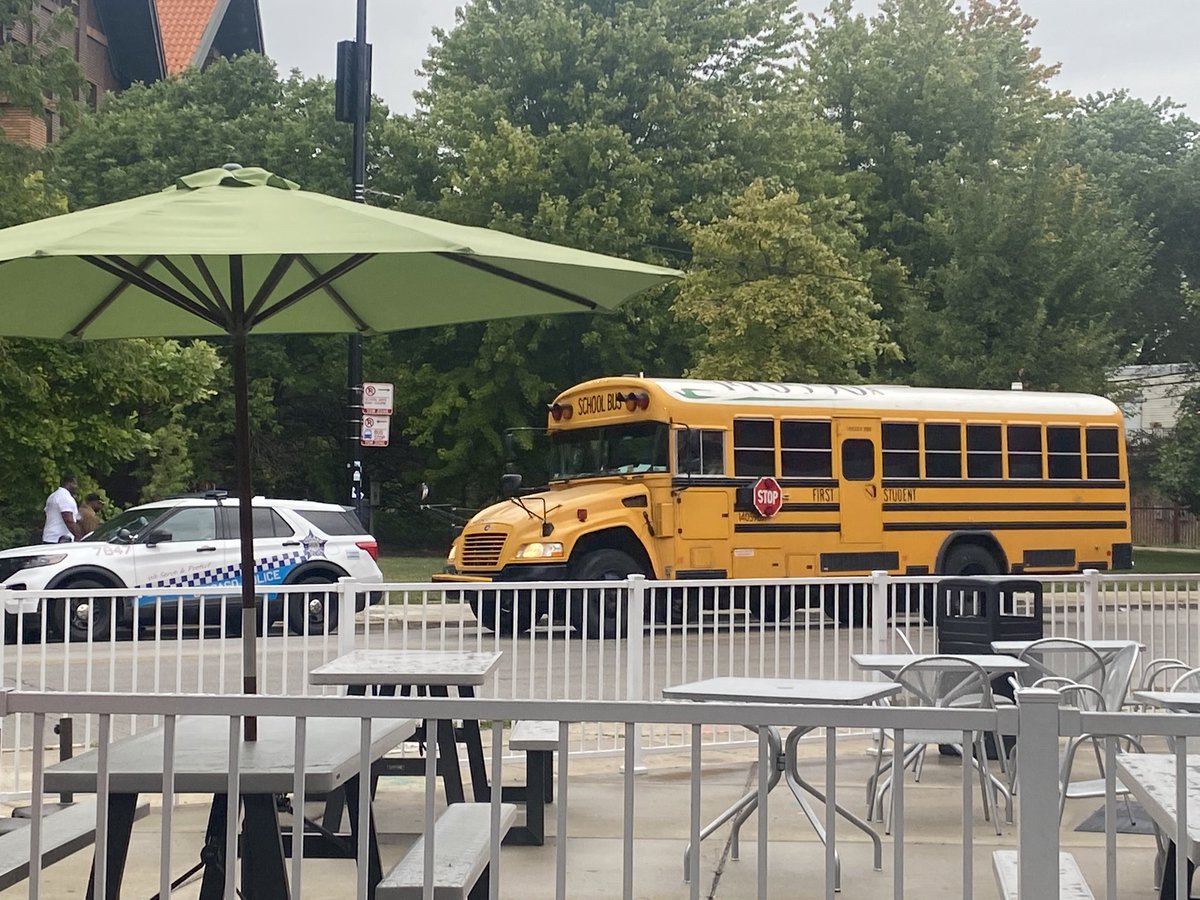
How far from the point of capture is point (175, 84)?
1544 inches

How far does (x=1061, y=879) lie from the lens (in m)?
4.29

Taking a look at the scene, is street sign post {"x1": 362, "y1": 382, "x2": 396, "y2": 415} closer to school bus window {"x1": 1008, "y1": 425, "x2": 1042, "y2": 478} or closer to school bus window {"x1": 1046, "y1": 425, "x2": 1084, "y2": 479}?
school bus window {"x1": 1008, "y1": 425, "x2": 1042, "y2": 478}

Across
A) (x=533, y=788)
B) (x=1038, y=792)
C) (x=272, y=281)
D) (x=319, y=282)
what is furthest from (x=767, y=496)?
(x=1038, y=792)

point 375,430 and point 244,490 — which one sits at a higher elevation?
point 375,430

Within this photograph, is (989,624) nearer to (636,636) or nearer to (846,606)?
(846,606)

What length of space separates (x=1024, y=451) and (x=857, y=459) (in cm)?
269

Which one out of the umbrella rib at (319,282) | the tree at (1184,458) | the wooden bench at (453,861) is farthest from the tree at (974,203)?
the wooden bench at (453,861)

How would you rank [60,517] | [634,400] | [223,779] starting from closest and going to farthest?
[223,779], [634,400], [60,517]

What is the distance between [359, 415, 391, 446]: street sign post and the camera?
1970cm

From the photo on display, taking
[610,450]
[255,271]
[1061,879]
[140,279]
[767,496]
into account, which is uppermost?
[255,271]

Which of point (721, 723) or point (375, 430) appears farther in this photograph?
point (375, 430)

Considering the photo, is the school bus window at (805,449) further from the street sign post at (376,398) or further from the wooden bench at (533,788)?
the wooden bench at (533,788)

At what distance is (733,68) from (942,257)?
22.8ft

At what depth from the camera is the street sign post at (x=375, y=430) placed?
19.7m
